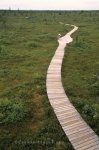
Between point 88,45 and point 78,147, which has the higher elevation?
point 78,147

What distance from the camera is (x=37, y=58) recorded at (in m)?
27.2

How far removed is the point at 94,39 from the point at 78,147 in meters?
29.3

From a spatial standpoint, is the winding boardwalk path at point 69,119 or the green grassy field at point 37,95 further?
the green grassy field at point 37,95

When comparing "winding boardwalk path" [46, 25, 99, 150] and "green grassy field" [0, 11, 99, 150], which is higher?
"winding boardwalk path" [46, 25, 99, 150]

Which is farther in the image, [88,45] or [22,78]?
[88,45]

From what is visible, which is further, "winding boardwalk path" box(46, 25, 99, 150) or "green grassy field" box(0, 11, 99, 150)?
"green grassy field" box(0, 11, 99, 150)

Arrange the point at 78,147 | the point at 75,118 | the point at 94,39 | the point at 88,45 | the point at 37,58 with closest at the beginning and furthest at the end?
1. the point at 78,147
2. the point at 75,118
3. the point at 37,58
4. the point at 88,45
5. the point at 94,39

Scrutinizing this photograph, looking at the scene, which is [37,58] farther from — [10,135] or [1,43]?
[10,135]

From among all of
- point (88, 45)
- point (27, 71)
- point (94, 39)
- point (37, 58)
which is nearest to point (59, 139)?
point (27, 71)

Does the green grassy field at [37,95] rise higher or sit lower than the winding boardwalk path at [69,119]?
lower

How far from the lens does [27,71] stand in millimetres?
22938

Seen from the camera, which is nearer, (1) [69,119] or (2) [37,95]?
(1) [69,119]

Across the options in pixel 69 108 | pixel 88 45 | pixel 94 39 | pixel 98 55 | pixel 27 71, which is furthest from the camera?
pixel 94 39

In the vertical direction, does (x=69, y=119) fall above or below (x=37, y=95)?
above
